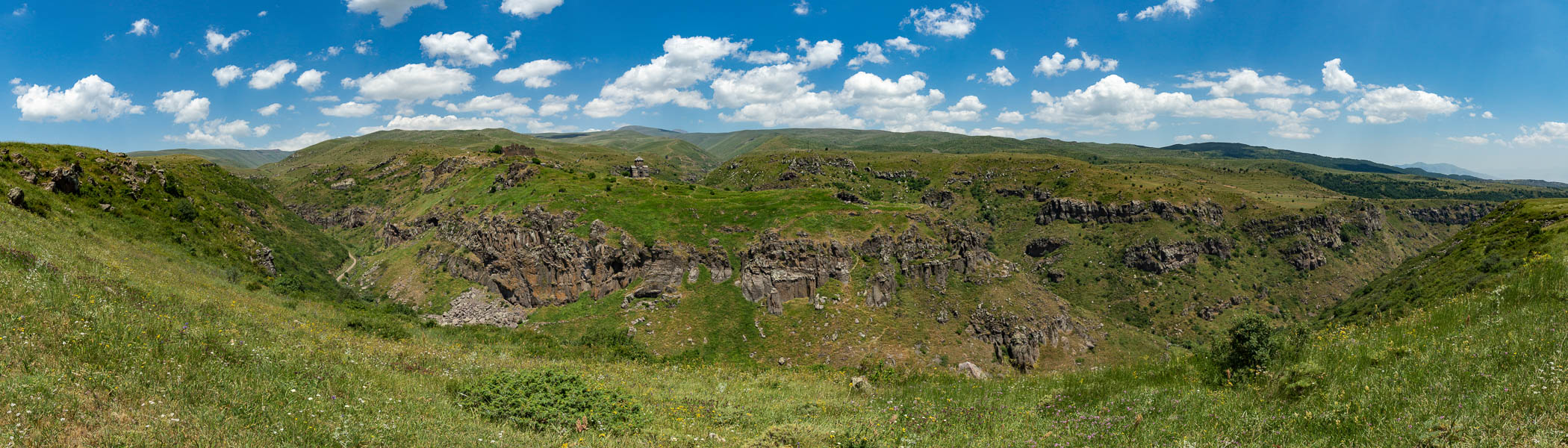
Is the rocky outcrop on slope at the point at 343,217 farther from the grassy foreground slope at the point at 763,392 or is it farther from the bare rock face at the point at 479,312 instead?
the grassy foreground slope at the point at 763,392

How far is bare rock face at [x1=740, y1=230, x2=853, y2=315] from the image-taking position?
194ft

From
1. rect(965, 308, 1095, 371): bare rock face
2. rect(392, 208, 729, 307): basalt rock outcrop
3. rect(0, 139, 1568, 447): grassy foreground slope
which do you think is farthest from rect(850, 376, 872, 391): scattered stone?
rect(965, 308, 1095, 371): bare rock face

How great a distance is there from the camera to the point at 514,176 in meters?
80.0

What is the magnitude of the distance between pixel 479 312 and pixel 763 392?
181 feet

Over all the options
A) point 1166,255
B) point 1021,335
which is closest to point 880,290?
point 1021,335

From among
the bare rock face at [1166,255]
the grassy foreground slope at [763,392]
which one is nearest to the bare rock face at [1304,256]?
the bare rock face at [1166,255]

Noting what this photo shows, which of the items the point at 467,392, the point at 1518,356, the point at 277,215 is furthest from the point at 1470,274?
the point at 277,215

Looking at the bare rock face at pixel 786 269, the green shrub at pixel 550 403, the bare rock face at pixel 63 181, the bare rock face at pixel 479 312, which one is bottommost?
the bare rock face at pixel 479 312

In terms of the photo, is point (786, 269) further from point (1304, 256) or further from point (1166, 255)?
point (1304, 256)

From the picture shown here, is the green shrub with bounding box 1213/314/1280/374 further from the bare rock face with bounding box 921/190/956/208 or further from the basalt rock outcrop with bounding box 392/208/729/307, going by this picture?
the bare rock face with bounding box 921/190/956/208

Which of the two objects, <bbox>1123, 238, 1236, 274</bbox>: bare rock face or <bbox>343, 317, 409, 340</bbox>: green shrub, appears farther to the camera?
<bbox>1123, 238, 1236, 274</bbox>: bare rock face

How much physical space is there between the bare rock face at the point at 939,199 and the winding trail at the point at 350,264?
142 m

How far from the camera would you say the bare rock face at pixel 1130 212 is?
132 meters

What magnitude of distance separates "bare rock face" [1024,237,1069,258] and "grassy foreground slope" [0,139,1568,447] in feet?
421
